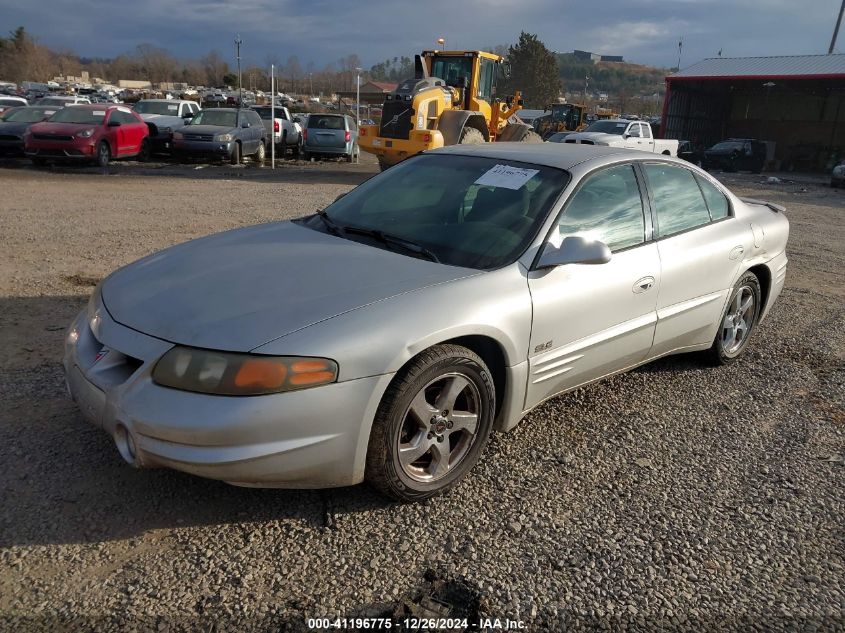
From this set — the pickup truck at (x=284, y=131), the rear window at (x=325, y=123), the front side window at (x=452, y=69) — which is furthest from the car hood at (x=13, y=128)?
the front side window at (x=452, y=69)

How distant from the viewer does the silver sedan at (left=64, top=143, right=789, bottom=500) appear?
247 cm

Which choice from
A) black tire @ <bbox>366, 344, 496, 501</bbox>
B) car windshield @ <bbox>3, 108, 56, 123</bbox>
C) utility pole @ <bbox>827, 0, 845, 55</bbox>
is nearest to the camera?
black tire @ <bbox>366, 344, 496, 501</bbox>

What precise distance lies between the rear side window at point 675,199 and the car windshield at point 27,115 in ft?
A: 57.6

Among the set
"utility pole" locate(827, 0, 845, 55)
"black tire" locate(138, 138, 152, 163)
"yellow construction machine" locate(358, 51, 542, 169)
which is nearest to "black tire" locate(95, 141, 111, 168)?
"black tire" locate(138, 138, 152, 163)

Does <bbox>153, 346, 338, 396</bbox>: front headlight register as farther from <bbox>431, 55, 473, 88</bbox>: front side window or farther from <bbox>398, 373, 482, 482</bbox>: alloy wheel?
<bbox>431, 55, 473, 88</bbox>: front side window

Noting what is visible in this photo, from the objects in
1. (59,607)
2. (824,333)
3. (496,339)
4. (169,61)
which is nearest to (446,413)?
(496,339)

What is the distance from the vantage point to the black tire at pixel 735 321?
4.62m

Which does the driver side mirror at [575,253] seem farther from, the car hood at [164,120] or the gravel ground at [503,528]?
the car hood at [164,120]

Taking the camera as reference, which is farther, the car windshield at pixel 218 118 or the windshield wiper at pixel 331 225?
the car windshield at pixel 218 118

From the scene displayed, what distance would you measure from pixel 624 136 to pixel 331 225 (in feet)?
63.4

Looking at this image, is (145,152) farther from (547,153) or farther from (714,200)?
(714,200)

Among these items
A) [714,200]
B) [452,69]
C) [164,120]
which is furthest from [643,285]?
[164,120]

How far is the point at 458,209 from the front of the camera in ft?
11.9

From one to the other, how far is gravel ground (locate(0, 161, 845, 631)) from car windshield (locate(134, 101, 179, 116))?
1805 cm
